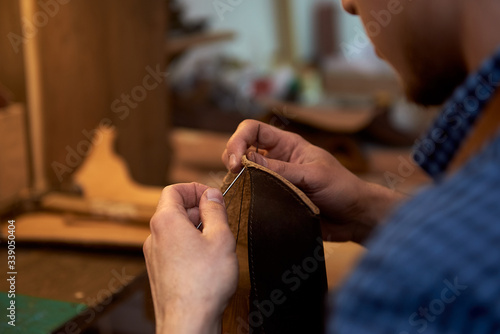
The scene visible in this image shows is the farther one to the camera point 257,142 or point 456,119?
point 257,142

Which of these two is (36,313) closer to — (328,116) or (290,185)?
(290,185)

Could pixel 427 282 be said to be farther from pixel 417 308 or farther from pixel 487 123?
pixel 487 123

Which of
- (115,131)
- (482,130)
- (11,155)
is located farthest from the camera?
(115,131)

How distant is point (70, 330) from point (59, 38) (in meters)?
1.05

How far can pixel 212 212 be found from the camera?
742 millimetres

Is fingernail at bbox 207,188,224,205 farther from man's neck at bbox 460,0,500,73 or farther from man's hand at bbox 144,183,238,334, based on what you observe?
man's neck at bbox 460,0,500,73

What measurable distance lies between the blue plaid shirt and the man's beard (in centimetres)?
24

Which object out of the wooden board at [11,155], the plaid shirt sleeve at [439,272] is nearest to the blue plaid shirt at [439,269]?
the plaid shirt sleeve at [439,272]

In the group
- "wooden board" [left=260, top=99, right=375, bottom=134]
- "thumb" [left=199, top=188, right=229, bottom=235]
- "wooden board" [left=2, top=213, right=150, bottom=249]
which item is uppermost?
"thumb" [left=199, top=188, right=229, bottom=235]

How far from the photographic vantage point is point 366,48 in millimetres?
4703

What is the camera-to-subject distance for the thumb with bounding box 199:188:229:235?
2.32ft

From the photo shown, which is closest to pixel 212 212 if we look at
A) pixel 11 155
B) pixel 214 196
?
pixel 214 196

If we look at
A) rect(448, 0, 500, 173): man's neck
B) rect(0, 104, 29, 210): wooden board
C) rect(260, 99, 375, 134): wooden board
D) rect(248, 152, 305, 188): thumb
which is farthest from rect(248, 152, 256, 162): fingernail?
rect(260, 99, 375, 134): wooden board

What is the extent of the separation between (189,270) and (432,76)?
1.25ft
